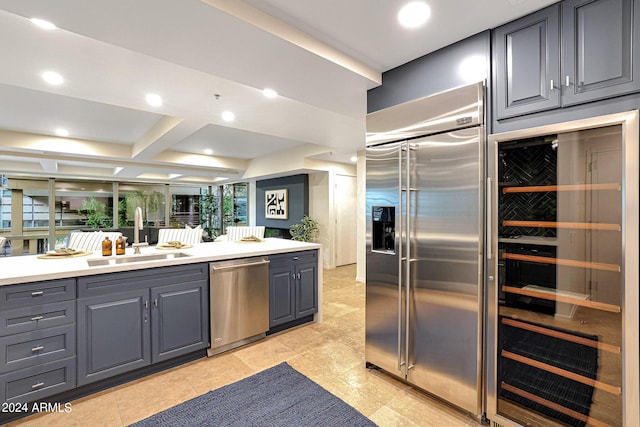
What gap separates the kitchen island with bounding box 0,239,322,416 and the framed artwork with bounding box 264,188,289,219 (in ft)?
14.9

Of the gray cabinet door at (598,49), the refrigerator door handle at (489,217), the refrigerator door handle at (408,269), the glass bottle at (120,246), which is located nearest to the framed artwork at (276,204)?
the glass bottle at (120,246)

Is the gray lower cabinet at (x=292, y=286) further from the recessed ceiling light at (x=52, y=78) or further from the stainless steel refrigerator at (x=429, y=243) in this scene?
the recessed ceiling light at (x=52, y=78)

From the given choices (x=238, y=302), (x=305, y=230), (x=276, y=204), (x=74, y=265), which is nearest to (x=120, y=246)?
(x=74, y=265)

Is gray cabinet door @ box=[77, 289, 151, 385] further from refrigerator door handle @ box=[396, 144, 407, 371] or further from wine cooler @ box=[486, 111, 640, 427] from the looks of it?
wine cooler @ box=[486, 111, 640, 427]

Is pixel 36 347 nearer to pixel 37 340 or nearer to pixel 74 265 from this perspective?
pixel 37 340

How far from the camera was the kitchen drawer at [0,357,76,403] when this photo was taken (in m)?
1.84

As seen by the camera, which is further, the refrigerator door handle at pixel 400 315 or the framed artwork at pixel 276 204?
the framed artwork at pixel 276 204

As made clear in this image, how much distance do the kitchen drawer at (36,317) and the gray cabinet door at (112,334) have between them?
0.22 feet

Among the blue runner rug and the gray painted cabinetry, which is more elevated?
the gray painted cabinetry

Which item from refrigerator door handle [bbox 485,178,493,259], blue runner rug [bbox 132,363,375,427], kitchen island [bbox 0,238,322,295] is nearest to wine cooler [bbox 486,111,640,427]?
refrigerator door handle [bbox 485,178,493,259]

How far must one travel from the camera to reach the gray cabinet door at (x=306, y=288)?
338 cm

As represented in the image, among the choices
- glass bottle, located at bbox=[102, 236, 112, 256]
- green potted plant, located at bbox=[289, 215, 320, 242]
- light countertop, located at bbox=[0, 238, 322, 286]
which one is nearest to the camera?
light countertop, located at bbox=[0, 238, 322, 286]

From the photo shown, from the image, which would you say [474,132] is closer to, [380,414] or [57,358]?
[380,414]

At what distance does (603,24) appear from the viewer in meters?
1.45
